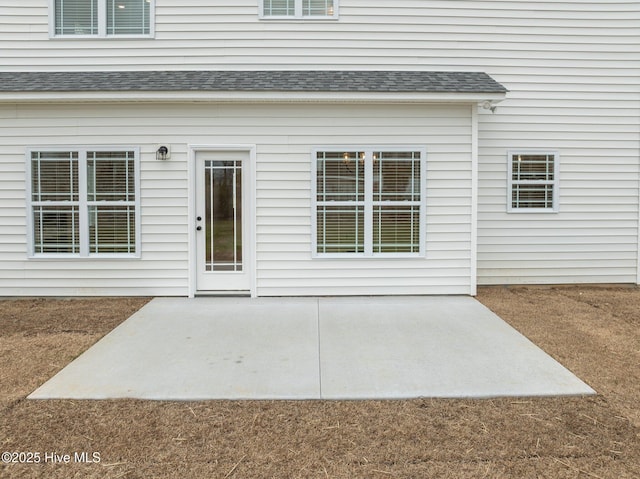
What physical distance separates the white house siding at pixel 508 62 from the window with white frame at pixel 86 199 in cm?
167

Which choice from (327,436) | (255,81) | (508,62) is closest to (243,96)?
(255,81)

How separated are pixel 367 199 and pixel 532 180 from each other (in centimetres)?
294

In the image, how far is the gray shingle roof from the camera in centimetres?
606

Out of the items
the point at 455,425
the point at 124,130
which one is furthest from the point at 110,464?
the point at 124,130

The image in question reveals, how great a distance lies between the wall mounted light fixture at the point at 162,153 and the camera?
6304 mm

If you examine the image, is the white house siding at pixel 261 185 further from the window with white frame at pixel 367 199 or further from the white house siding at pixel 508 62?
the white house siding at pixel 508 62

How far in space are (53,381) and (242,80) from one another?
4593 millimetres

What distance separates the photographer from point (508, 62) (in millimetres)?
7168

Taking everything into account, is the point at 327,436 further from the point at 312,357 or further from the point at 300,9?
the point at 300,9

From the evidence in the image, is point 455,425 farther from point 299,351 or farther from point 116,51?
point 116,51

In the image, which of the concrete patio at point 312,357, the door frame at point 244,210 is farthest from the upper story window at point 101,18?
the concrete patio at point 312,357

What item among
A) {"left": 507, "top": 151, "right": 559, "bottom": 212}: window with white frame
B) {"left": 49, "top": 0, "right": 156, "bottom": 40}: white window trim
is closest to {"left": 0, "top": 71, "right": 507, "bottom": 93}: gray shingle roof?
{"left": 49, "top": 0, "right": 156, "bottom": 40}: white window trim

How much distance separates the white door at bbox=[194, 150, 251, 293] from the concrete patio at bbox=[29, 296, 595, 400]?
2.17 ft

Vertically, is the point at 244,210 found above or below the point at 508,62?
below
